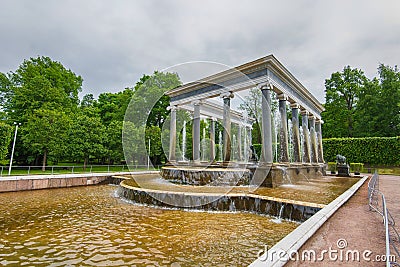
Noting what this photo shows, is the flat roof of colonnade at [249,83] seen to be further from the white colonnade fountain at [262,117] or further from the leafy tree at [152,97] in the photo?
the leafy tree at [152,97]

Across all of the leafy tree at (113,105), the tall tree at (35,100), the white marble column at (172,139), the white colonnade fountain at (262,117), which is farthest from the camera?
the leafy tree at (113,105)

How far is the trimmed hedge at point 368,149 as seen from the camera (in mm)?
27094

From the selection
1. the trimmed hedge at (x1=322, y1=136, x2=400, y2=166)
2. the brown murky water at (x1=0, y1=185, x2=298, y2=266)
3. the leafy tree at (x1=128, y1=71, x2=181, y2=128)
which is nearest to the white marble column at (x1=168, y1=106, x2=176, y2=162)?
the leafy tree at (x1=128, y1=71, x2=181, y2=128)

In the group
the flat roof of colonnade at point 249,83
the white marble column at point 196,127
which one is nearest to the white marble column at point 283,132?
the flat roof of colonnade at point 249,83

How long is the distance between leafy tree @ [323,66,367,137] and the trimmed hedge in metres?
11.4

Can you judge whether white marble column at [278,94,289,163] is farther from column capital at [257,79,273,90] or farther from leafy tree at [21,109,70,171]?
leafy tree at [21,109,70,171]

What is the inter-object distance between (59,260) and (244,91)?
16521 mm

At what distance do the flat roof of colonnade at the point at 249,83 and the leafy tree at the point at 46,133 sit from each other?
42.0ft

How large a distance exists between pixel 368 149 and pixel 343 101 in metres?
17.1

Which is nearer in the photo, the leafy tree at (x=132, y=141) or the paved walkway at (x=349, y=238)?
the paved walkway at (x=349, y=238)

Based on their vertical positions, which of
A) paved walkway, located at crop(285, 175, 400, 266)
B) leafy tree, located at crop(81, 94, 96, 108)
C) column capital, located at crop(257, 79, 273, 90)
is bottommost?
paved walkway, located at crop(285, 175, 400, 266)

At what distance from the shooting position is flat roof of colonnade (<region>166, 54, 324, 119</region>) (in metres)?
15.3

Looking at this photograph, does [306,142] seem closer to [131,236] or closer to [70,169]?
[131,236]

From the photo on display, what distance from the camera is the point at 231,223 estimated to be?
7.18m
